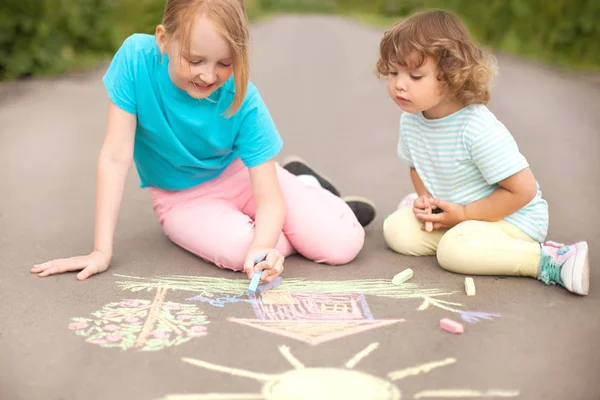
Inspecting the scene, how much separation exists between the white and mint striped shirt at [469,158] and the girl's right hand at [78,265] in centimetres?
107

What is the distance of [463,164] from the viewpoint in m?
2.58

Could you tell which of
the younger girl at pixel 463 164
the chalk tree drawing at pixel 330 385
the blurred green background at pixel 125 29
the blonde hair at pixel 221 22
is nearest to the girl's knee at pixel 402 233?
the younger girl at pixel 463 164

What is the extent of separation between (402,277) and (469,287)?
208 mm

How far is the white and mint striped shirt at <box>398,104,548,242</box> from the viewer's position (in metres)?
2.48

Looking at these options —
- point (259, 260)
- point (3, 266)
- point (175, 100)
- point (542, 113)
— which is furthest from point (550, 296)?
point (542, 113)

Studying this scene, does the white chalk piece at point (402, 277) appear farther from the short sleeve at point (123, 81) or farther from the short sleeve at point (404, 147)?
the short sleeve at point (123, 81)

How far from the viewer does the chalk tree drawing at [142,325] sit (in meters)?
1.93

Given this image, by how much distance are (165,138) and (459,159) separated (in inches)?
36.6

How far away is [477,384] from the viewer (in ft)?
5.67

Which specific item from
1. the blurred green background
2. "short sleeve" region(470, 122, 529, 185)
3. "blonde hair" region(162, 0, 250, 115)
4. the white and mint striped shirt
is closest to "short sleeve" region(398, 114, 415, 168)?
the white and mint striped shirt

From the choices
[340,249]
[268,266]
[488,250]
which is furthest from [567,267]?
[268,266]

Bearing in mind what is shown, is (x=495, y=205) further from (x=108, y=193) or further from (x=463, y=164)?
(x=108, y=193)

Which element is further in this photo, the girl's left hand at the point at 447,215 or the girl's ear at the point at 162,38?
the girl's left hand at the point at 447,215

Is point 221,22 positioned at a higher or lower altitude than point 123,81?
higher
